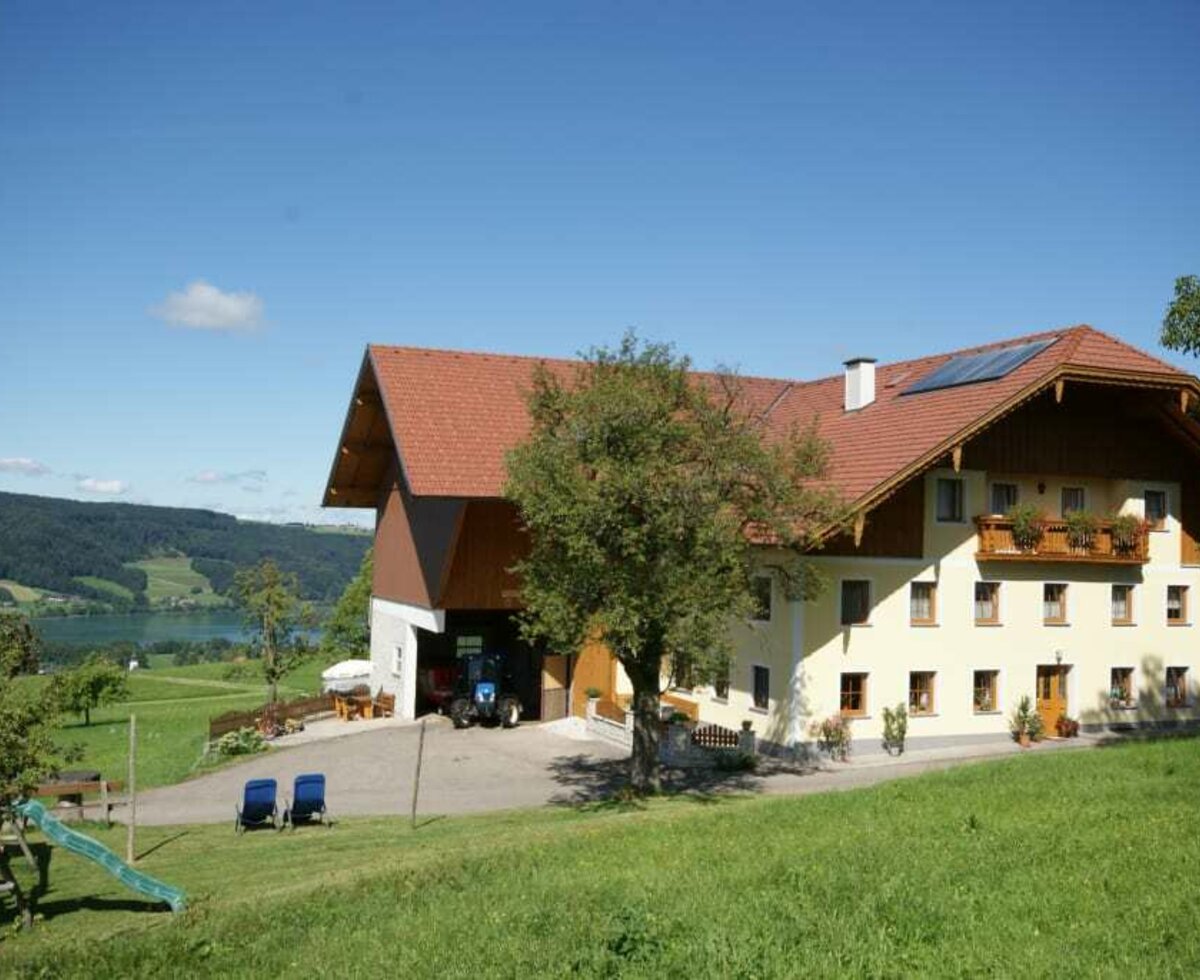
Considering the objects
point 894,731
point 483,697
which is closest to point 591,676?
point 483,697

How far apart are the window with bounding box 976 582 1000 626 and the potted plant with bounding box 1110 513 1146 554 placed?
3.38 meters

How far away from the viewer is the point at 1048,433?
28.0 meters

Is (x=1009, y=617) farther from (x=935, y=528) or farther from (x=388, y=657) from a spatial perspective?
(x=388, y=657)

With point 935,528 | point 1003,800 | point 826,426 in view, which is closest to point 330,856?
point 1003,800

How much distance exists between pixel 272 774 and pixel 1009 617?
18.6 meters

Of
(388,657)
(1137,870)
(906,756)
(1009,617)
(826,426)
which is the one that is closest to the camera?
(1137,870)

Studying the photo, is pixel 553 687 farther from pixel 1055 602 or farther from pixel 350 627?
pixel 350 627

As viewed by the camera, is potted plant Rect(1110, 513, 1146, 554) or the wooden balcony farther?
potted plant Rect(1110, 513, 1146, 554)

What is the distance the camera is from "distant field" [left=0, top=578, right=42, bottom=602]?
18675 centimetres

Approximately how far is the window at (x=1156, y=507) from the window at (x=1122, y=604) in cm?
203

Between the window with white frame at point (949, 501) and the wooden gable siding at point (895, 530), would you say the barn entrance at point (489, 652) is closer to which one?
the wooden gable siding at point (895, 530)

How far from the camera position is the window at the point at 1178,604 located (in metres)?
30.0

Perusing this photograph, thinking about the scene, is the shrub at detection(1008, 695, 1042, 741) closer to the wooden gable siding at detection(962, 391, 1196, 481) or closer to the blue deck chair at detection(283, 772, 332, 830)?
the wooden gable siding at detection(962, 391, 1196, 481)

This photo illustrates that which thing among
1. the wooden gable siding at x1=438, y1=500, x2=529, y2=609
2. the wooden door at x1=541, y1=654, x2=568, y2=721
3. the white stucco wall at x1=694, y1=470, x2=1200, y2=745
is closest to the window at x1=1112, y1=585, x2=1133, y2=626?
the white stucco wall at x1=694, y1=470, x2=1200, y2=745
